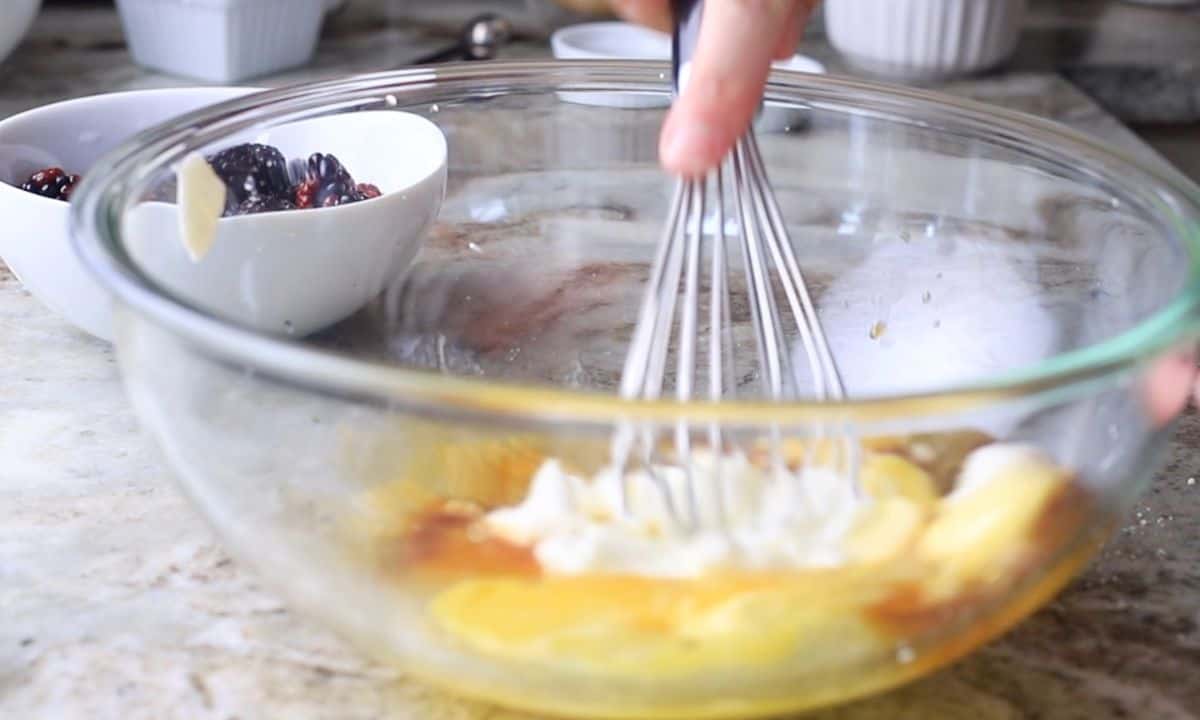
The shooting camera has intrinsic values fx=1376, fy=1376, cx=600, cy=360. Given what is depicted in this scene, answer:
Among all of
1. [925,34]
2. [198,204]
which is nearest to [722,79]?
[198,204]

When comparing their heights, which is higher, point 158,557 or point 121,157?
point 121,157

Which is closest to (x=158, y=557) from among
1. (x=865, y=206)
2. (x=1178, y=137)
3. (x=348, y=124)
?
(x=348, y=124)

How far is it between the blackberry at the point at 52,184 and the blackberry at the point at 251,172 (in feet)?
0.42

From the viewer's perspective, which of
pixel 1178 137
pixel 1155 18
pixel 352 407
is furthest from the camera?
pixel 1155 18

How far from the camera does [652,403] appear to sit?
1.10 feet

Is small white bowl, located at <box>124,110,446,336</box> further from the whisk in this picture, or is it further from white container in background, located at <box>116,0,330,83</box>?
white container in background, located at <box>116,0,330,83</box>

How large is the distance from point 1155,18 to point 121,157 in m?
1.39

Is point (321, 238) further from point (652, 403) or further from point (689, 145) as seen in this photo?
point (652, 403)

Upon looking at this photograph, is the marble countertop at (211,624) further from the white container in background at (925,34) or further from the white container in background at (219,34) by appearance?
the white container in background at (925,34)

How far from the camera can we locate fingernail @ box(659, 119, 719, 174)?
18.0 inches

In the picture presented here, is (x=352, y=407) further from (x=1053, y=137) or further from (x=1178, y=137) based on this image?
(x=1178, y=137)

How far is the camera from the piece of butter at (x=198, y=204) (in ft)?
1.82

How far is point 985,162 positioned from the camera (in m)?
0.64

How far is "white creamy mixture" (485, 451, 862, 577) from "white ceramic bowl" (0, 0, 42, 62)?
82 cm
